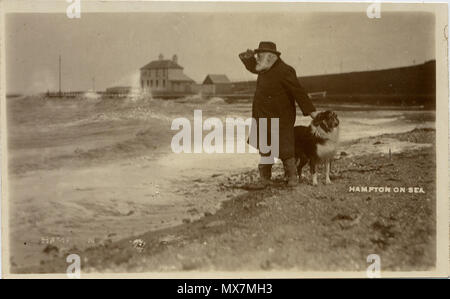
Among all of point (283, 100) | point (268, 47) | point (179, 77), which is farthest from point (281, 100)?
point (179, 77)

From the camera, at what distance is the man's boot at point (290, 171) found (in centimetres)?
273

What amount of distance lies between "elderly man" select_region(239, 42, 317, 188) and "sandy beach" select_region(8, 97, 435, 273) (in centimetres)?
8

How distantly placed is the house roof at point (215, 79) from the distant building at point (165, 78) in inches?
3.6

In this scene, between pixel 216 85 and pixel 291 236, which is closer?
pixel 291 236

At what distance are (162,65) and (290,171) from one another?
1.00 metres

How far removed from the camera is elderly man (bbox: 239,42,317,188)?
2730 mm

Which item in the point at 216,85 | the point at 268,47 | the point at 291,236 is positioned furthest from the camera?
the point at 216,85

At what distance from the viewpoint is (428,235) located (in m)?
2.73

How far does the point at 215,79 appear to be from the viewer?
112 inches

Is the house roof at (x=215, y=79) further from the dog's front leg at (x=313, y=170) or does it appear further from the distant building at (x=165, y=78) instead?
the dog's front leg at (x=313, y=170)

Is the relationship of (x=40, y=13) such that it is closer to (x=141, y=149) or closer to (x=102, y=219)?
(x=141, y=149)

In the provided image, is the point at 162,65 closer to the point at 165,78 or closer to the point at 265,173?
the point at 165,78

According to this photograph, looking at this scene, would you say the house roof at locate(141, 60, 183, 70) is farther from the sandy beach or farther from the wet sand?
the wet sand
